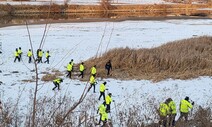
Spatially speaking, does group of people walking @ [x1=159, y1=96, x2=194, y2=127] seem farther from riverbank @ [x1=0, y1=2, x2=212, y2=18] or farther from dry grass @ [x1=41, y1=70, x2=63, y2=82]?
riverbank @ [x1=0, y1=2, x2=212, y2=18]

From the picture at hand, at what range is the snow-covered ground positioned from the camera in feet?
50.4

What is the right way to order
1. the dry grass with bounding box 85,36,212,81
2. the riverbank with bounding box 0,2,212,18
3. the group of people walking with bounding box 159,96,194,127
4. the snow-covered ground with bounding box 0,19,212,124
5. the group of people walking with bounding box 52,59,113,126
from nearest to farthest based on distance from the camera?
the group of people walking with bounding box 159,96,194,127
the group of people walking with bounding box 52,59,113,126
the snow-covered ground with bounding box 0,19,212,124
the dry grass with bounding box 85,36,212,81
the riverbank with bounding box 0,2,212,18

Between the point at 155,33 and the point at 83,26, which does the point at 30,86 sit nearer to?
the point at 155,33

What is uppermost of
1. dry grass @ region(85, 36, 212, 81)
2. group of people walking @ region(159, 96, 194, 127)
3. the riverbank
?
the riverbank

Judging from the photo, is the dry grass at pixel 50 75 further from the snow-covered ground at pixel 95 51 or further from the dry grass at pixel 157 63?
the dry grass at pixel 157 63

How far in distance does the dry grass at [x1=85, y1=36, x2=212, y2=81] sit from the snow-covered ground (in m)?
1.28

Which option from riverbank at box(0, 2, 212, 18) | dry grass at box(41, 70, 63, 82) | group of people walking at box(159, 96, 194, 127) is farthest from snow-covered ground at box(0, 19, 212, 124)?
riverbank at box(0, 2, 212, 18)

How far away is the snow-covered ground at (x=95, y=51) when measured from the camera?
1536 centimetres

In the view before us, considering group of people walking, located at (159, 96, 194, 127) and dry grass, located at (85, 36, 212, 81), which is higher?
dry grass, located at (85, 36, 212, 81)

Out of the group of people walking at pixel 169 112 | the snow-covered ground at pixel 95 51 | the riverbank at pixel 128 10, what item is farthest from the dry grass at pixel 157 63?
the riverbank at pixel 128 10

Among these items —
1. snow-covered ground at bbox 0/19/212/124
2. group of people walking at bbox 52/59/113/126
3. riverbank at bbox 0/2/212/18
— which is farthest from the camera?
riverbank at bbox 0/2/212/18

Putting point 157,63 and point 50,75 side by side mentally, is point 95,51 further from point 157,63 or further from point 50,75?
point 50,75

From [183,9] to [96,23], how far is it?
97.3ft

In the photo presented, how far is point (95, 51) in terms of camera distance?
29.2m
